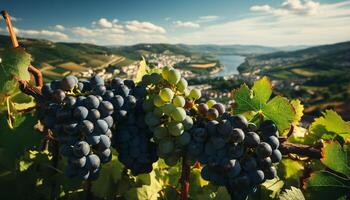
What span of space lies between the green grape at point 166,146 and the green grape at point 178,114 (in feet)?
0.39

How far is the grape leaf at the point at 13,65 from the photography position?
168 centimetres

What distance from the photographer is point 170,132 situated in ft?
5.17

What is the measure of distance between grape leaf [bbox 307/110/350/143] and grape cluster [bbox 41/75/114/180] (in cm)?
121

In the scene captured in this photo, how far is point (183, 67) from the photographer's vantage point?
549 ft

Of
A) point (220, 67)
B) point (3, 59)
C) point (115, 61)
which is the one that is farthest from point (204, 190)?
point (220, 67)

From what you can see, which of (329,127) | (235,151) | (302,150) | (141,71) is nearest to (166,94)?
(235,151)

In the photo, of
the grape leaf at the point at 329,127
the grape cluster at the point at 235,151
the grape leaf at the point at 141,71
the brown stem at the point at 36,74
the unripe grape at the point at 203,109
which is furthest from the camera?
the grape leaf at the point at 141,71

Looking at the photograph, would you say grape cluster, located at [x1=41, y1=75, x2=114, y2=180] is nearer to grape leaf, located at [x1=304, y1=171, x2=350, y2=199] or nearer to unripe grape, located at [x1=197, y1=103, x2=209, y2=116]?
unripe grape, located at [x1=197, y1=103, x2=209, y2=116]

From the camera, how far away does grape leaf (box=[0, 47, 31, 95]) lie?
66.1 inches

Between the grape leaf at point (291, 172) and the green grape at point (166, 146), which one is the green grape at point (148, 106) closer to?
the green grape at point (166, 146)

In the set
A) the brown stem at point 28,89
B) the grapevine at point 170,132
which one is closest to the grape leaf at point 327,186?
the grapevine at point 170,132

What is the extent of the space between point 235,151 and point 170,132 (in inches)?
11.7

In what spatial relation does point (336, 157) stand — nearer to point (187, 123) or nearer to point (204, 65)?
point (187, 123)

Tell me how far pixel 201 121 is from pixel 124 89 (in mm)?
397
